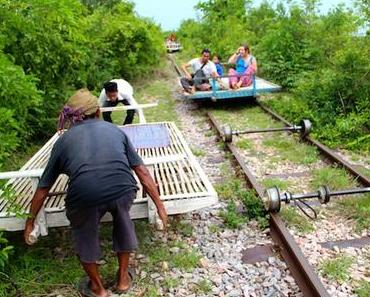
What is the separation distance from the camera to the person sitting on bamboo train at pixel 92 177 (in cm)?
353

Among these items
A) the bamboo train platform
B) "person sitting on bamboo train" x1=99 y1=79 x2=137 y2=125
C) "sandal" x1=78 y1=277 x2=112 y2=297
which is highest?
"person sitting on bamboo train" x1=99 y1=79 x2=137 y2=125

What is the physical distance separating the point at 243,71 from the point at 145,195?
8.31 metres

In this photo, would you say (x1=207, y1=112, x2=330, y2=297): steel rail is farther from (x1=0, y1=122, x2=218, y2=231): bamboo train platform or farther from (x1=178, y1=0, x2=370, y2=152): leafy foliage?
(x1=178, y1=0, x2=370, y2=152): leafy foliage

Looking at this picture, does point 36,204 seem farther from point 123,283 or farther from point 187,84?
point 187,84

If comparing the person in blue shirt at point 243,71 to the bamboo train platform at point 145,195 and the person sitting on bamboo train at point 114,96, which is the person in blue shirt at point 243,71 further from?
the bamboo train platform at point 145,195

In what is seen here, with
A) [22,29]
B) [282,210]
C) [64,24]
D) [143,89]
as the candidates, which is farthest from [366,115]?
[143,89]

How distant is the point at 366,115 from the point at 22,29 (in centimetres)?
576

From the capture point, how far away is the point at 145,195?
4.68 m

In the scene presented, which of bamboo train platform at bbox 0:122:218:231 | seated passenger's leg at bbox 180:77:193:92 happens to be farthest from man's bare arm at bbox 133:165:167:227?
seated passenger's leg at bbox 180:77:193:92

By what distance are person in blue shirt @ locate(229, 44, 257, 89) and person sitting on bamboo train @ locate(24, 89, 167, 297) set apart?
831 cm

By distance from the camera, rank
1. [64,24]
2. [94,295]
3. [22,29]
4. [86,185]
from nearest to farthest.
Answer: [86,185]
[94,295]
[22,29]
[64,24]

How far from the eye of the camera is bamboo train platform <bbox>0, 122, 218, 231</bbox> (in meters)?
4.24

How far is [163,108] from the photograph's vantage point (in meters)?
12.8

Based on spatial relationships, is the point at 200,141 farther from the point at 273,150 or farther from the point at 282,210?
the point at 282,210
